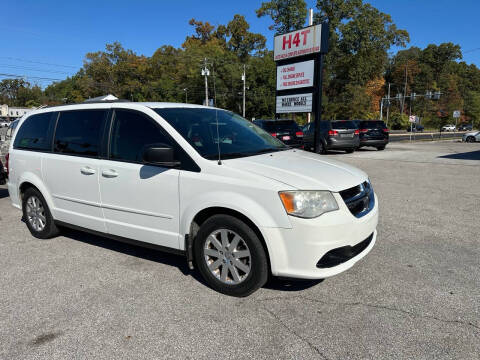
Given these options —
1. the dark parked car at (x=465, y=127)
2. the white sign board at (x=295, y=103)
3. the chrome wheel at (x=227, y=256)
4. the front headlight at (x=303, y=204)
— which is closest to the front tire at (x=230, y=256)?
the chrome wheel at (x=227, y=256)

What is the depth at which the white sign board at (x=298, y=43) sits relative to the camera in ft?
35.6

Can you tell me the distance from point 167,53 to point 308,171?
78646 mm

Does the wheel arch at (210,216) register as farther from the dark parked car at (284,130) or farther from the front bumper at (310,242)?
the dark parked car at (284,130)

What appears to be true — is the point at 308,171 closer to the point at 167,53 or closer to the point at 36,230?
the point at 36,230

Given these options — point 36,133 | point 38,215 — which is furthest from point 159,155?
point 38,215

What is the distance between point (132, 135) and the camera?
3.64 meters

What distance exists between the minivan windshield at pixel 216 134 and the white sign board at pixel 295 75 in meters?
7.98

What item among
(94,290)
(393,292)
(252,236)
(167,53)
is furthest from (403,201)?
(167,53)

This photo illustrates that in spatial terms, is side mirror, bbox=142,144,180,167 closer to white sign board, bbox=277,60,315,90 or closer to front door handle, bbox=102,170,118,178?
front door handle, bbox=102,170,118,178

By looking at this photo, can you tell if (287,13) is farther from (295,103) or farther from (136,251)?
(136,251)

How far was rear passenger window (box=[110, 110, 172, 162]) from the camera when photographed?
3494 mm

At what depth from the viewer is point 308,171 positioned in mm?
3105

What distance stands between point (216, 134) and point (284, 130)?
32.6 ft

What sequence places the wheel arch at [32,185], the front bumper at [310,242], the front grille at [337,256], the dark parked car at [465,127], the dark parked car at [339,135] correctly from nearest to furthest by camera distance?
the front bumper at [310,242]
the front grille at [337,256]
the wheel arch at [32,185]
the dark parked car at [339,135]
the dark parked car at [465,127]
